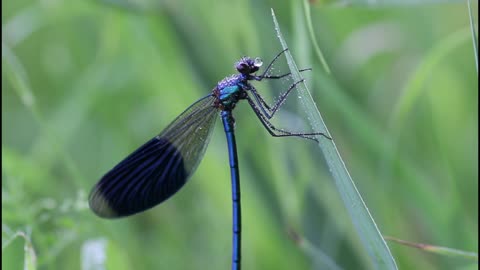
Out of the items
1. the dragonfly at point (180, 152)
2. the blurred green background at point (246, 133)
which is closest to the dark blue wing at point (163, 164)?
the dragonfly at point (180, 152)

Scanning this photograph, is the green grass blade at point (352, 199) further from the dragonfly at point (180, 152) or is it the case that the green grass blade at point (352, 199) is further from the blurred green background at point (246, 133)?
the dragonfly at point (180, 152)

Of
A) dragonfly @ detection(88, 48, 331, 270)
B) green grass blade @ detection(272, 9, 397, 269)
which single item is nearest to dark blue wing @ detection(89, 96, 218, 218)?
dragonfly @ detection(88, 48, 331, 270)

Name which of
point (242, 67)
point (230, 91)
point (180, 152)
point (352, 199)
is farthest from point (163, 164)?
point (352, 199)

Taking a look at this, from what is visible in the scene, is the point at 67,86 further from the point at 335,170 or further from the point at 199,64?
the point at 335,170

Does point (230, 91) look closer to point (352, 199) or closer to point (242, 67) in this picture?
point (242, 67)

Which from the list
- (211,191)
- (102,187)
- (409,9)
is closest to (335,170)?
(102,187)

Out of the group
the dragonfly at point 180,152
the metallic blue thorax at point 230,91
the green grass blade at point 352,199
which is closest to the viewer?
the green grass blade at point 352,199

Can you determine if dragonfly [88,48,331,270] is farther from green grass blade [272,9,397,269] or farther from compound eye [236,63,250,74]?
green grass blade [272,9,397,269]
